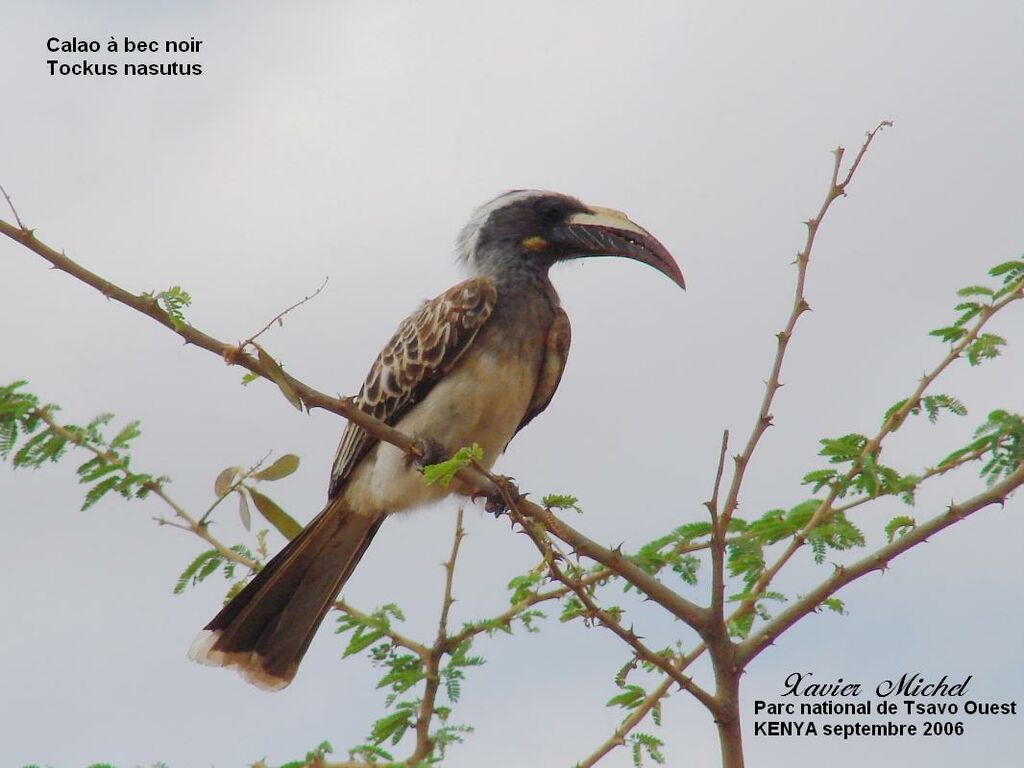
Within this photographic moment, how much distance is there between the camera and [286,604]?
222 inches

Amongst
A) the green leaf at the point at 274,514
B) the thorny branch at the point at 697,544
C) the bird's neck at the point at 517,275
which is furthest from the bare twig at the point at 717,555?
the bird's neck at the point at 517,275

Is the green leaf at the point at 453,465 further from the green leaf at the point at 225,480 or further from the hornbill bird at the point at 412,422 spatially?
the hornbill bird at the point at 412,422

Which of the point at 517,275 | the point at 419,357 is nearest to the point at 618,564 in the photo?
the point at 419,357

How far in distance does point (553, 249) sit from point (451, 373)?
110 cm

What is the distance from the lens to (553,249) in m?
6.30

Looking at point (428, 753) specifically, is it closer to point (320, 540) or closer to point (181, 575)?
point (181, 575)

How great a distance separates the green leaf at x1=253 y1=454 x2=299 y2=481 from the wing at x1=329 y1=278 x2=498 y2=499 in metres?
1.43

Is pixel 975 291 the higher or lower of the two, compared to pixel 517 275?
lower

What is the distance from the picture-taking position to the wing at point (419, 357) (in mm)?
5535

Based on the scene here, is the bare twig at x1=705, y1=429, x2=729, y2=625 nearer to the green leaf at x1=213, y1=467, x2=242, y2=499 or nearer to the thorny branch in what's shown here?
the thorny branch

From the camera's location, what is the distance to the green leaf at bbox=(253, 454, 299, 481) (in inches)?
158

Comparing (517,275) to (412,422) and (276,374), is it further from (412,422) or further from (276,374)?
(276,374)

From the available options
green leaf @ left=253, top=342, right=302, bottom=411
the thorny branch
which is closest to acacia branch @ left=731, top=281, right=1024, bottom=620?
the thorny branch

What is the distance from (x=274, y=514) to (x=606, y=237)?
9.14 feet
